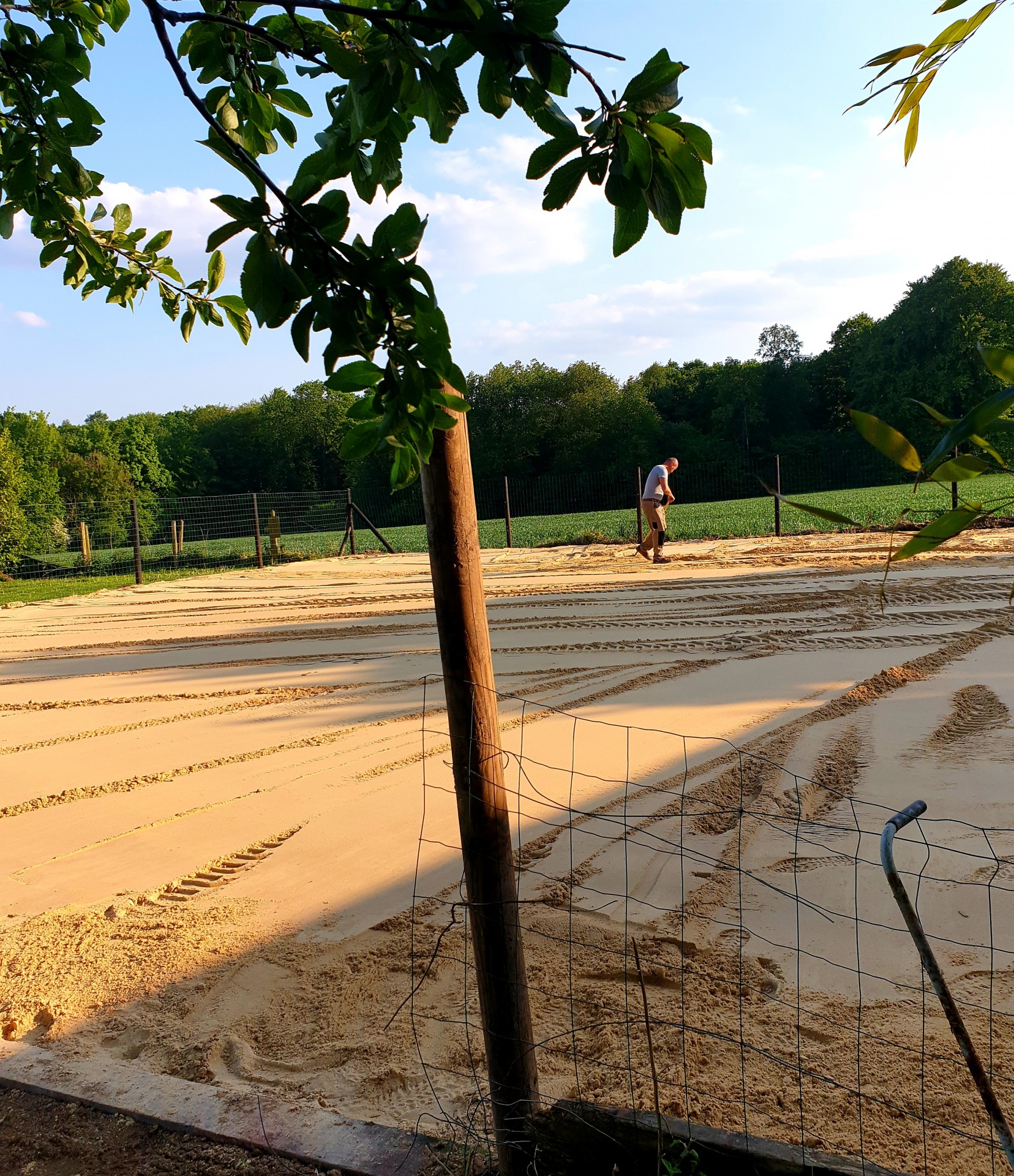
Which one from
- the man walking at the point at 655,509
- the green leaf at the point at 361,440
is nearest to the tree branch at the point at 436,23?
the green leaf at the point at 361,440

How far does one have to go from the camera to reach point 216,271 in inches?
84.2

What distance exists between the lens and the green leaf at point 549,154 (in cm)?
122

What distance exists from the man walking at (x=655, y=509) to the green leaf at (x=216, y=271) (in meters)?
12.9

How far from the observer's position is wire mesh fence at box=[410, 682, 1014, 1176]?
2119 millimetres

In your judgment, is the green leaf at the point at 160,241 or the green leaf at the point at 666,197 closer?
the green leaf at the point at 666,197

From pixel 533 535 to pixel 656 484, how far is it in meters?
8.75

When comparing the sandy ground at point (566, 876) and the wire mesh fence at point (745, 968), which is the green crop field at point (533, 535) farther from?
the wire mesh fence at point (745, 968)

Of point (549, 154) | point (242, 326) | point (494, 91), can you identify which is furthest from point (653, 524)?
point (549, 154)

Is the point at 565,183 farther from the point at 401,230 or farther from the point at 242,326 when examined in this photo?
the point at 242,326

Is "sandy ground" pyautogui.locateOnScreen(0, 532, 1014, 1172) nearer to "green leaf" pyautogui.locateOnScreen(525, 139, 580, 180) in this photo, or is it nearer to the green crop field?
"green leaf" pyautogui.locateOnScreen(525, 139, 580, 180)

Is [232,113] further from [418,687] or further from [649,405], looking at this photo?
[649,405]

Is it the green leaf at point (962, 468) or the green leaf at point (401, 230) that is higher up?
the green leaf at point (401, 230)

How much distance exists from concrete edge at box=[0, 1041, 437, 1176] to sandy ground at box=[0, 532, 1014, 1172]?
178 millimetres

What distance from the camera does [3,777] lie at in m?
5.33
